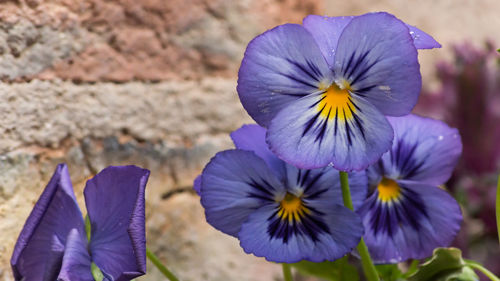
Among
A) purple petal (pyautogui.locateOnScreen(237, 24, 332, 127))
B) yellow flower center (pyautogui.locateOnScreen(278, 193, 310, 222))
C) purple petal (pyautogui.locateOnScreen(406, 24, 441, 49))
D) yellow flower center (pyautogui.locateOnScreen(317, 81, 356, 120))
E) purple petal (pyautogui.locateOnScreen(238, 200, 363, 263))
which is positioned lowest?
purple petal (pyautogui.locateOnScreen(238, 200, 363, 263))

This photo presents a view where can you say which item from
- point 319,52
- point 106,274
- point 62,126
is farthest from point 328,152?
point 62,126

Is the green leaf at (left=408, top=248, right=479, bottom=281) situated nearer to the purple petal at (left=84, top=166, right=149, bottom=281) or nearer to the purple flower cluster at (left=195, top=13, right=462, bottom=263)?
the purple flower cluster at (left=195, top=13, right=462, bottom=263)

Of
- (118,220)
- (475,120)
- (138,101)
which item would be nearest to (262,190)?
(118,220)

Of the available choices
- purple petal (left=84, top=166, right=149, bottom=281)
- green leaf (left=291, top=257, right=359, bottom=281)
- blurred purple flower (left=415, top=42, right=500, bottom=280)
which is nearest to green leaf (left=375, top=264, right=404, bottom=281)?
green leaf (left=291, top=257, right=359, bottom=281)

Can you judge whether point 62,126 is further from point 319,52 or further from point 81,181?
point 319,52

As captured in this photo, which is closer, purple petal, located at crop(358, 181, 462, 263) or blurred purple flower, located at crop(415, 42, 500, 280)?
purple petal, located at crop(358, 181, 462, 263)

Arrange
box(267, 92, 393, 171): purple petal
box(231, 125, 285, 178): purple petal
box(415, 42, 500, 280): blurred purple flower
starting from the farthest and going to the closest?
box(415, 42, 500, 280): blurred purple flower < box(231, 125, 285, 178): purple petal < box(267, 92, 393, 171): purple petal

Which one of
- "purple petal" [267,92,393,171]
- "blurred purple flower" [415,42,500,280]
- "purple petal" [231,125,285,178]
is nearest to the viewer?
"purple petal" [267,92,393,171]
